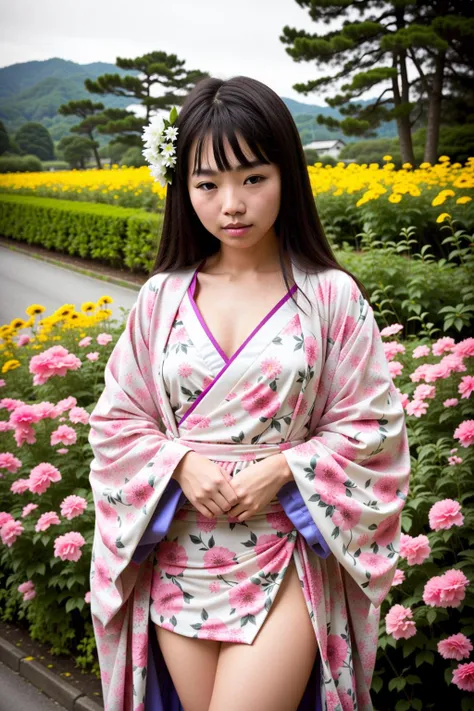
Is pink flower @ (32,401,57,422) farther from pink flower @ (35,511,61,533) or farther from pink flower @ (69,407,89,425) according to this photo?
pink flower @ (35,511,61,533)

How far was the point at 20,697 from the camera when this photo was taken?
2.27 m

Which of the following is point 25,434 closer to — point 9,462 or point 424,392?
point 9,462

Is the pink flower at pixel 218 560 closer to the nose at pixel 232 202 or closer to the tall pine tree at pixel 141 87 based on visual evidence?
the nose at pixel 232 202

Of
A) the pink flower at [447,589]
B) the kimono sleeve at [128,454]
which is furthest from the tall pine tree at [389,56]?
the kimono sleeve at [128,454]

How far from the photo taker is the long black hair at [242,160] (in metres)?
1.13

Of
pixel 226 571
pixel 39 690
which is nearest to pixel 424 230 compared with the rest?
pixel 39 690

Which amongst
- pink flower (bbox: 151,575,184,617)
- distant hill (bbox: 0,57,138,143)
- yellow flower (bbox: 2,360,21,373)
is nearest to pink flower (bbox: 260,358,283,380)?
pink flower (bbox: 151,575,184,617)

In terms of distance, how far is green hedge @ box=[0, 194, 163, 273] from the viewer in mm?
3328

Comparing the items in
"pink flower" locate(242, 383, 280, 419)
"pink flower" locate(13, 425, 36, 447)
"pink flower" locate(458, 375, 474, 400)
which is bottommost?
"pink flower" locate(13, 425, 36, 447)

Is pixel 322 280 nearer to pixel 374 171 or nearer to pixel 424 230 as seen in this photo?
pixel 374 171

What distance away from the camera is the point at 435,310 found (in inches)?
132

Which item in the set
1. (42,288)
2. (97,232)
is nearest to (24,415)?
(42,288)

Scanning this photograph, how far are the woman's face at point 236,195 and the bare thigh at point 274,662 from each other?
55 cm

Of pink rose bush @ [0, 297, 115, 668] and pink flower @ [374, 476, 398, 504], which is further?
pink rose bush @ [0, 297, 115, 668]
